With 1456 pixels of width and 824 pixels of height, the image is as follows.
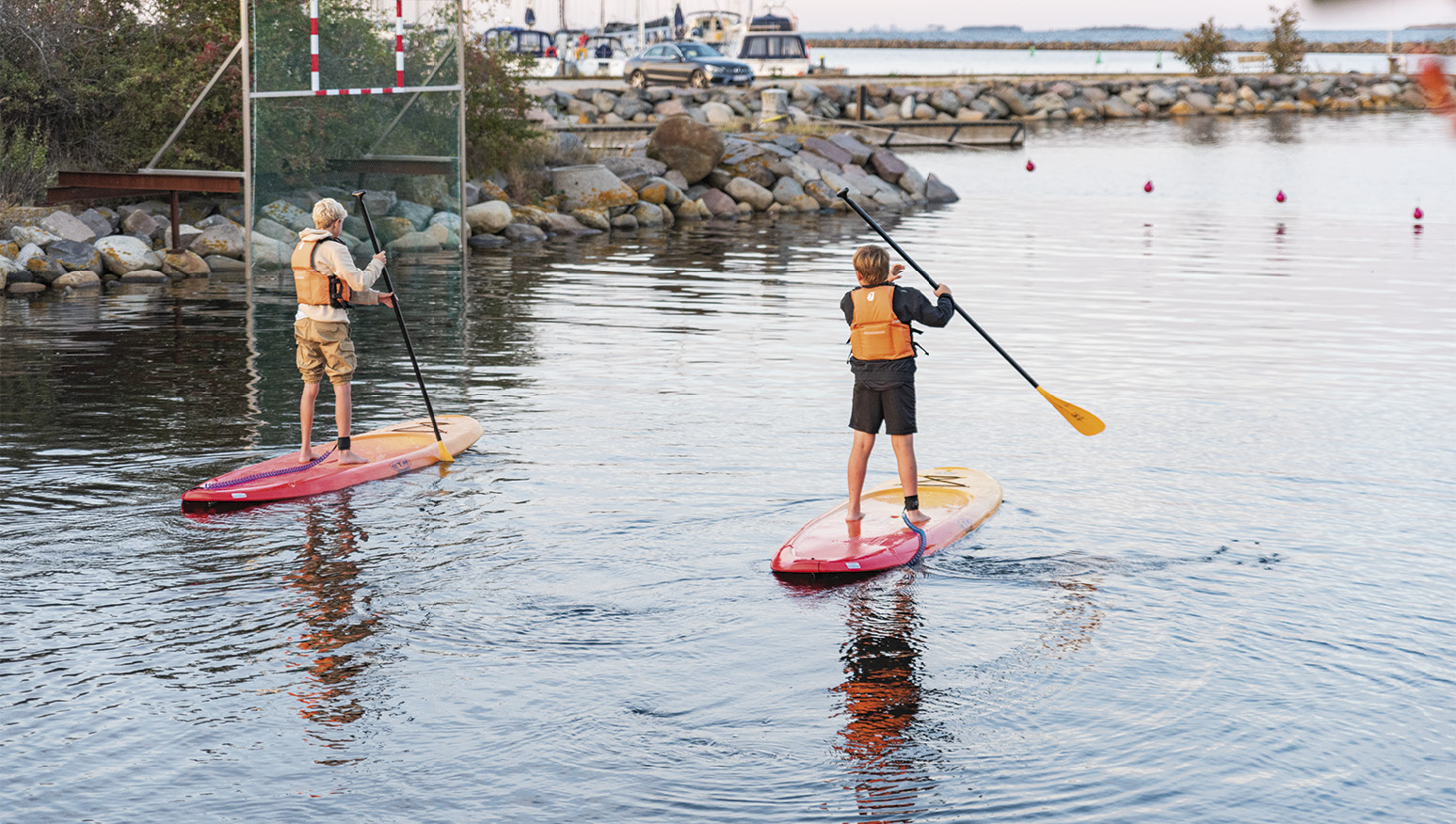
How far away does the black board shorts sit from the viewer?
7.87 m

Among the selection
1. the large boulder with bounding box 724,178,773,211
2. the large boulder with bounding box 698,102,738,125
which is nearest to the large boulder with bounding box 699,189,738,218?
the large boulder with bounding box 724,178,773,211

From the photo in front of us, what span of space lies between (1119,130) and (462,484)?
50770mm

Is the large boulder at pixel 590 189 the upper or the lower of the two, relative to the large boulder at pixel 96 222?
upper

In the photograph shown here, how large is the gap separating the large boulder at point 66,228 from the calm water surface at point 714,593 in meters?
3.95

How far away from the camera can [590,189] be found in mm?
26438

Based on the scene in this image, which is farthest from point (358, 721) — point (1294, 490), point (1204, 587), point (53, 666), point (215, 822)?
point (1294, 490)

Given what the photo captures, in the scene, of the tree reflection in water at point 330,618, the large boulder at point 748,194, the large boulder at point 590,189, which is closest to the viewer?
the tree reflection in water at point 330,618

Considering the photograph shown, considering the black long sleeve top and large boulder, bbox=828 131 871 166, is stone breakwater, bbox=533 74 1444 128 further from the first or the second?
the black long sleeve top

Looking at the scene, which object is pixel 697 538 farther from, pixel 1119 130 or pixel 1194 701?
pixel 1119 130

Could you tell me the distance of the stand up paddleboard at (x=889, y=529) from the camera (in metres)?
7.56

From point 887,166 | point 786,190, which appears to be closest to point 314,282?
point 786,190

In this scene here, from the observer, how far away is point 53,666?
6.14m

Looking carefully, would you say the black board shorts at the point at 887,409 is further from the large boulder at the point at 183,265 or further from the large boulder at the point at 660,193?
the large boulder at the point at 660,193

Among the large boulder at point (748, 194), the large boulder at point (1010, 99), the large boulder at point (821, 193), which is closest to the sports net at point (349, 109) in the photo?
the large boulder at point (748, 194)
